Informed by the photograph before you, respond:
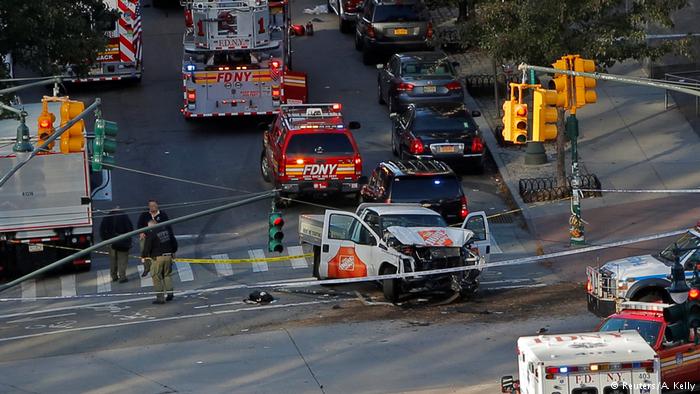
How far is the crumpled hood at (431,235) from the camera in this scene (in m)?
26.6

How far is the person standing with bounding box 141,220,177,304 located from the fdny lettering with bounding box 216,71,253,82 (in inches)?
478

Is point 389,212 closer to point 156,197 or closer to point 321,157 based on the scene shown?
point 321,157

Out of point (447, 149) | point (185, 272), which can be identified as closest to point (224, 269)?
point (185, 272)

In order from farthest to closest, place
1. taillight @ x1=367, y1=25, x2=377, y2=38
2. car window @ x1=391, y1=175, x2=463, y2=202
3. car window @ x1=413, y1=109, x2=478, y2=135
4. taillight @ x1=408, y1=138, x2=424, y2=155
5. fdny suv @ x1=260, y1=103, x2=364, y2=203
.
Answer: taillight @ x1=367, y1=25, x2=377, y2=38
car window @ x1=413, y1=109, x2=478, y2=135
taillight @ x1=408, y1=138, x2=424, y2=155
fdny suv @ x1=260, y1=103, x2=364, y2=203
car window @ x1=391, y1=175, x2=463, y2=202

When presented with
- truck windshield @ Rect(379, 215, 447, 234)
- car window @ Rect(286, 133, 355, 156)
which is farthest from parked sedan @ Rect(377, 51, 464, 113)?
truck windshield @ Rect(379, 215, 447, 234)

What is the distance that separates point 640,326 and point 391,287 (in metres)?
7.08

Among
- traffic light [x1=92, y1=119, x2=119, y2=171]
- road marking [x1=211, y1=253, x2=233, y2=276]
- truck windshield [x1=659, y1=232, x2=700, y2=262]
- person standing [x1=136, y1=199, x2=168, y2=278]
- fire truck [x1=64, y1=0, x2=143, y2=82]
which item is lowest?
road marking [x1=211, y1=253, x2=233, y2=276]

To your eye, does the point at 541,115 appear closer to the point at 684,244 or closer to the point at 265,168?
the point at 684,244

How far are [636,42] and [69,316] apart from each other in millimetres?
14658

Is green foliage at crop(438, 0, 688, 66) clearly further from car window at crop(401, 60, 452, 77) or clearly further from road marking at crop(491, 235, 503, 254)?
car window at crop(401, 60, 452, 77)

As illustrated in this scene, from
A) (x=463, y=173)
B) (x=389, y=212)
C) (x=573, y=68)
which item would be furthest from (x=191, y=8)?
(x=573, y=68)

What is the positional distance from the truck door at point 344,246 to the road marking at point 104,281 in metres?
4.32

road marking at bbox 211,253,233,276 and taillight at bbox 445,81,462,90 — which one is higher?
taillight at bbox 445,81,462,90

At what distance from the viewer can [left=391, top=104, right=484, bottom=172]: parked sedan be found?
36000 mm
